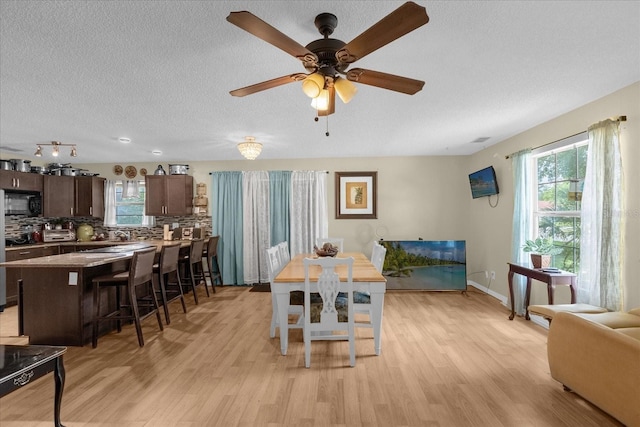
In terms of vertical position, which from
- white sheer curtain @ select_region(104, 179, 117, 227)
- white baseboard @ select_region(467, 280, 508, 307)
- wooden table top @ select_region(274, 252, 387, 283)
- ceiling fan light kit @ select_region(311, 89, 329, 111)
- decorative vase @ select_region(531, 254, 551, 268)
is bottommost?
white baseboard @ select_region(467, 280, 508, 307)

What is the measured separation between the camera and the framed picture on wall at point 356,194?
557cm

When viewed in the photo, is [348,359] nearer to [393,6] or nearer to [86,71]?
[393,6]

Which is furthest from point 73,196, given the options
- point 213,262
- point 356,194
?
point 356,194

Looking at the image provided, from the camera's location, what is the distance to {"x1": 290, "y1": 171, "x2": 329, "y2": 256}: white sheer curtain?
5539 millimetres

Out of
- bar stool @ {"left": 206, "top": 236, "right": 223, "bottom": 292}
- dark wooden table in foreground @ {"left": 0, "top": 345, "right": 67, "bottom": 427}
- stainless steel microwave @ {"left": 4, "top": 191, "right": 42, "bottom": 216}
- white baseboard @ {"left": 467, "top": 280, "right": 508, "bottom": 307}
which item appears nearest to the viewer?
dark wooden table in foreground @ {"left": 0, "top": 345, "right": 67, "bottom": 427}

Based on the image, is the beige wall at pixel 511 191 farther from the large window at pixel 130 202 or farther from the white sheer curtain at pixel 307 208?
the large window at pixel 130 202

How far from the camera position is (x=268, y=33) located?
4.42 feet

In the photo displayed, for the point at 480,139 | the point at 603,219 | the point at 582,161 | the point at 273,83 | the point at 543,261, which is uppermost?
the point at 480,139

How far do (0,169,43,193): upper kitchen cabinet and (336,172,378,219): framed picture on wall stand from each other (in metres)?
4.97

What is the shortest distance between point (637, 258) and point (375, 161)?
12.1 ft

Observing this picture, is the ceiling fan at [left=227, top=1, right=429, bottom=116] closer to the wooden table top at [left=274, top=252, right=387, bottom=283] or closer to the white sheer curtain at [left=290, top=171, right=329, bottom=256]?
the wooden table top at [left=274, top=252, right=387, bottom=283]

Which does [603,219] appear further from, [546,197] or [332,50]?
[332,50]

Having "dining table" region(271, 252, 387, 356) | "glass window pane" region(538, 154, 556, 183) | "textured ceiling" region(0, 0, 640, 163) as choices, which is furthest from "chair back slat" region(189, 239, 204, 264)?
"glass window pane" region(538, 154, 556, 183)

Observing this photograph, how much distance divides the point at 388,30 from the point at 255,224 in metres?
4.60
